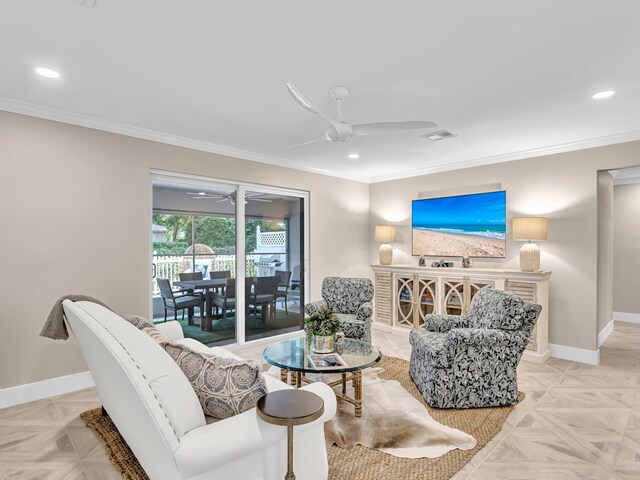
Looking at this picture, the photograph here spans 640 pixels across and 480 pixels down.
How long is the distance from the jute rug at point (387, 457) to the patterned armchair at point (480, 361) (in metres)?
0.12

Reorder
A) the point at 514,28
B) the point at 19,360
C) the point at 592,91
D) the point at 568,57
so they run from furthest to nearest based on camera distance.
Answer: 1. the point at 19,360
2. the point at 592,91
3. the point at 568,57
4. the point at 514,28

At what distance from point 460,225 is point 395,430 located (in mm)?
3365

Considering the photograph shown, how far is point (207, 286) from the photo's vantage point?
4445 millimetres

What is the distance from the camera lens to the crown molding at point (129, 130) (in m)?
3.10

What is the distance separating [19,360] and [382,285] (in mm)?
4322

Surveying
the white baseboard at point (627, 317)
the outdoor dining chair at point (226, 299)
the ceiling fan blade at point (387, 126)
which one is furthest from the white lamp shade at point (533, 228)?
the outdoor dining chair at point (226, 299)

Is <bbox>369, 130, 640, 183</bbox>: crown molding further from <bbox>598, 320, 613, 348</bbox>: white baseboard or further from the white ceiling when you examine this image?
<bbox>598, 320, 613, 348</bbox>: white baseboard

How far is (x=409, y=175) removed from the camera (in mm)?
5754

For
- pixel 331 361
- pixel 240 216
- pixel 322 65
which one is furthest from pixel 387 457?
pixel 240 216

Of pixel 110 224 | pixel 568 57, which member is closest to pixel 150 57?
pixel 110 224

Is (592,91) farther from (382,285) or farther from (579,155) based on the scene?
(382,285)

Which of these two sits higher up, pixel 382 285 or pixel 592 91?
pixel 592 91

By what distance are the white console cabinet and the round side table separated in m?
3.50

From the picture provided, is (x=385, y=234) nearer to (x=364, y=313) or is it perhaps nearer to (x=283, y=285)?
(x=283, y=285)
